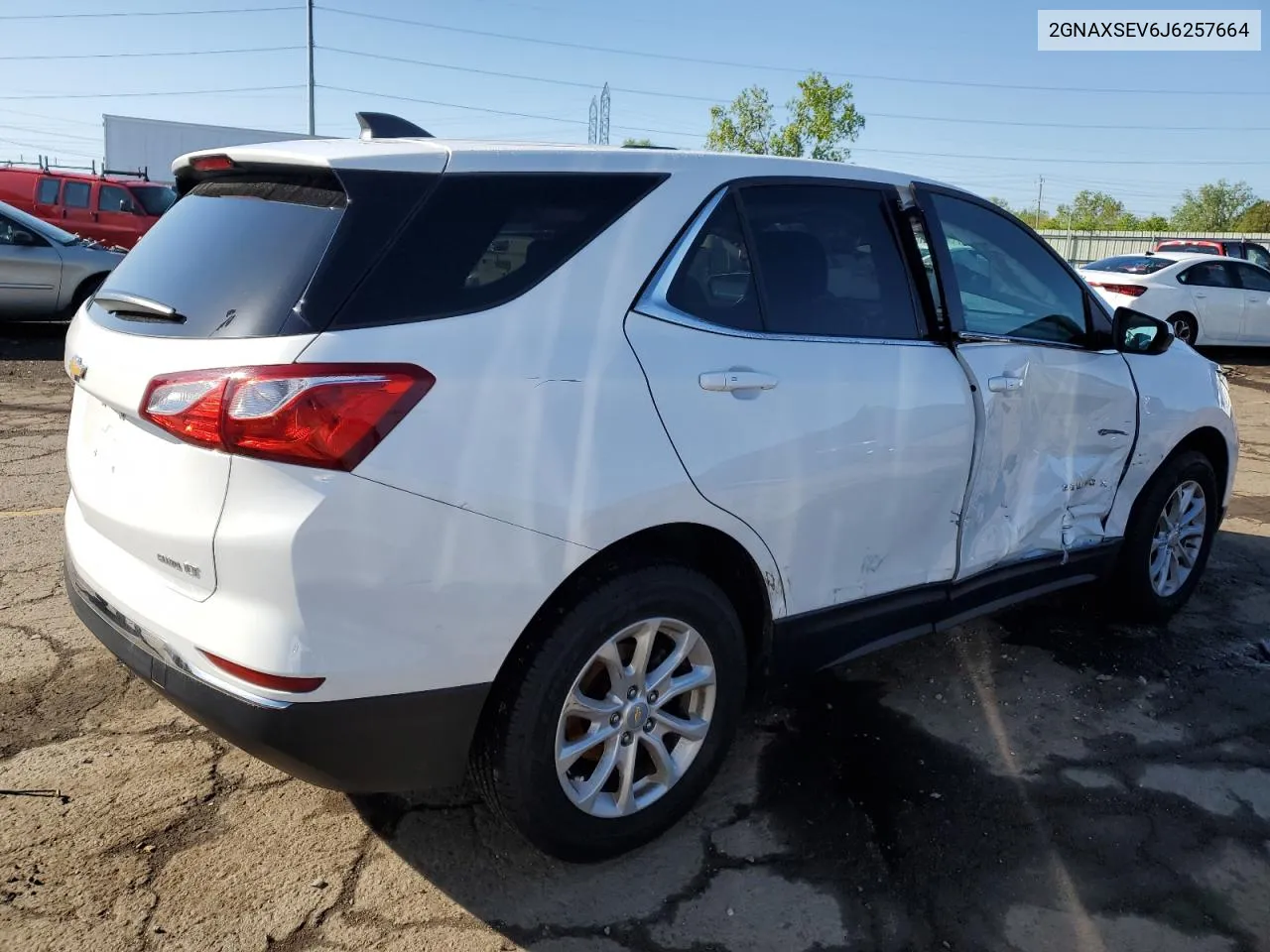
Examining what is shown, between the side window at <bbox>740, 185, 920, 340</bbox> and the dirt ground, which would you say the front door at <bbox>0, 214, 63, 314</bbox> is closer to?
the dirt ground

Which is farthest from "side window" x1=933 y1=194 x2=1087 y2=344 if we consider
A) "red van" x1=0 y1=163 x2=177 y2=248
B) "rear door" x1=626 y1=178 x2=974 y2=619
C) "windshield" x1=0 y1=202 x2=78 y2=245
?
"red van" x1=0 y1=163 x2=177 y2=248

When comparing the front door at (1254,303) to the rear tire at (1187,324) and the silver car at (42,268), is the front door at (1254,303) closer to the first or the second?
the rear tire at (1187,324)

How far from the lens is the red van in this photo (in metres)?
18.5

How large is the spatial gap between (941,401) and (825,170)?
806 millimetres

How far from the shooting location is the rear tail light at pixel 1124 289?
14.2 m

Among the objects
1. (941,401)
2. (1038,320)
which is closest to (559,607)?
(941,401)

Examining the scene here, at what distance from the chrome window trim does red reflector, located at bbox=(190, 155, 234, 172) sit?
1121 mm

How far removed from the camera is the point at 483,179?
7.75ft

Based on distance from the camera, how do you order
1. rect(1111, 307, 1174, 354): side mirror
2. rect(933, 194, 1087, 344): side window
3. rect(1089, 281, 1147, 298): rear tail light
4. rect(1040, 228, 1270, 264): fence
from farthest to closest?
rect(1040, 228, 1270, 264): fence, rect(1089, 281, 1147, 298): rear tail light, rect(1111, 307, 1174, 354): side mirror, rect(933, 194, 1087, 344): side window

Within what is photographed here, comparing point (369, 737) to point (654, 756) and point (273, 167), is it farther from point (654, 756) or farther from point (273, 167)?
point (273, 167)

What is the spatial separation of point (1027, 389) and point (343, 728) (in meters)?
2.53

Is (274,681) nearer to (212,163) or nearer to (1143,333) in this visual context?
(212,163)

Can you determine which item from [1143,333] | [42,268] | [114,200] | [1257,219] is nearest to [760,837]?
[1143,333]

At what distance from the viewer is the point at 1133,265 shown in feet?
49.2
